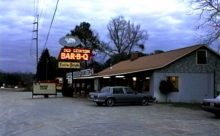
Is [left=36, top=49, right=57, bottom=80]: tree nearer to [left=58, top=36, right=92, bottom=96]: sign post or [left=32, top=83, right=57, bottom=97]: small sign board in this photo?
[left=58, top=36, right=92, bottom=96]: sign post

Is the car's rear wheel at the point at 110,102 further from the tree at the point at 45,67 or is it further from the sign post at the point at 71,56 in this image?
the tree at the point at 45,67

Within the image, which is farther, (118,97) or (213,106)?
(118,97)

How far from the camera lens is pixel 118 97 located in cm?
3356

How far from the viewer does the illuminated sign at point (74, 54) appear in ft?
205

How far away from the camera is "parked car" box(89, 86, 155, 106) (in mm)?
33197

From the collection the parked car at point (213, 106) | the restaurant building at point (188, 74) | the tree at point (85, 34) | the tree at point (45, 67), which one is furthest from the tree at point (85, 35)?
the parked car at point (213, 106)

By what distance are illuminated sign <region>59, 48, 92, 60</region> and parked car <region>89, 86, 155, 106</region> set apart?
28556 millimetres

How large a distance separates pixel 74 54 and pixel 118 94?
3019 centimetres

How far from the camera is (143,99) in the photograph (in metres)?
34.4

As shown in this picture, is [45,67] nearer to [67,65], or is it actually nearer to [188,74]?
[67,65]

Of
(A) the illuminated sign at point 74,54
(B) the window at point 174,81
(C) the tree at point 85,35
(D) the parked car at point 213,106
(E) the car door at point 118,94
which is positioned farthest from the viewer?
(C) the tree at point 85,35

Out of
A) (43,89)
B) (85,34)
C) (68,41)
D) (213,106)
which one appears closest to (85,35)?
(85,34)

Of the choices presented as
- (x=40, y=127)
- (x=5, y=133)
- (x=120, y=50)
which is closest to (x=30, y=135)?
(x=5, y=133)

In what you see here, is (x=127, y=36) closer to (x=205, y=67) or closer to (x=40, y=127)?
(x=205, y=67)
